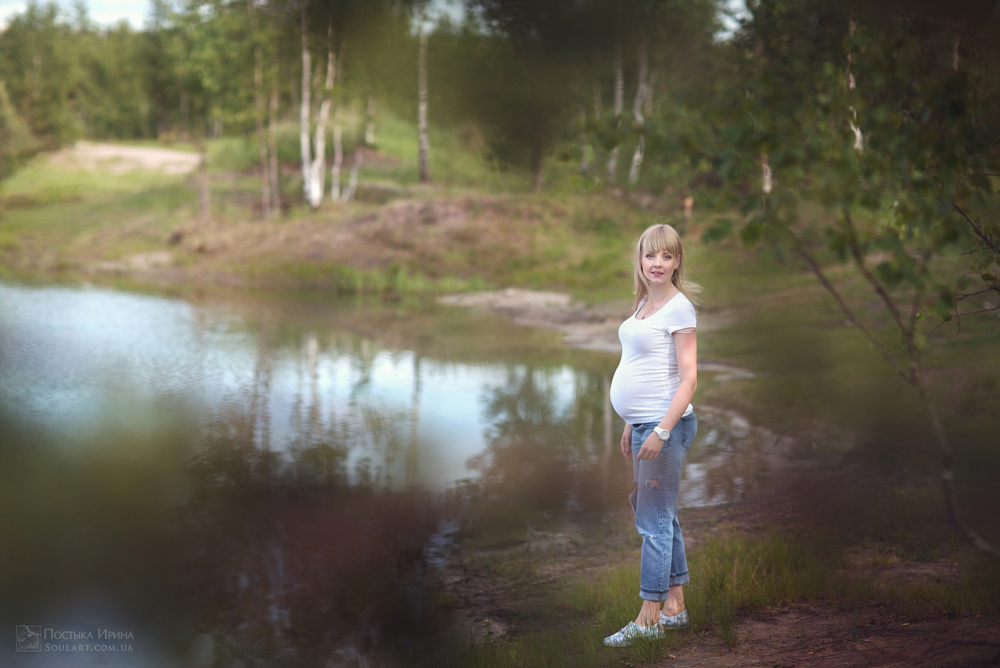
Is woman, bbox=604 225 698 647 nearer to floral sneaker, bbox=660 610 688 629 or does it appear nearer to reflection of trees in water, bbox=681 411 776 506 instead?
floral sneaker, bbox=660 610 688 629

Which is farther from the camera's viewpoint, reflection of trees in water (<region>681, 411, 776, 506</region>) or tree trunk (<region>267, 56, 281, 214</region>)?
tree trunk (<region>267, 56, 281, 214</region>)

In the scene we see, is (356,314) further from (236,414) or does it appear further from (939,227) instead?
(939,227)

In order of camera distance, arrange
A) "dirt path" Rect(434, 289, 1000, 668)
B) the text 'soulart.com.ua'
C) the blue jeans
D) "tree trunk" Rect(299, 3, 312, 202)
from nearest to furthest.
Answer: "dirt path" Rect(434, 289, 1000, 668)
the blue jeans
the text 'soulart.com.ua'
"tree trunk" Rect(299, 3, 312, 202)

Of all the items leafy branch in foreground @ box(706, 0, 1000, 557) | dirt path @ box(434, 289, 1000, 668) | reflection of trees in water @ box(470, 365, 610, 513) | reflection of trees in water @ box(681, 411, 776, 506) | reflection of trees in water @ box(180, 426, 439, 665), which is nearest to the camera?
leafy branch in foreground @ box(706, 0, 1000, 557)

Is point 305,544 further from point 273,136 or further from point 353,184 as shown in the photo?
point 273,136

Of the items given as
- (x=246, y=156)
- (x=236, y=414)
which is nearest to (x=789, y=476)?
(x=236, y=414)

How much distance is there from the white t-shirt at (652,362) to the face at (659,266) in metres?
0.09

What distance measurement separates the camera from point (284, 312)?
52.1ft

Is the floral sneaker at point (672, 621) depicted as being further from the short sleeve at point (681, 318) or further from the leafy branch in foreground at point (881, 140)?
the leafy branch in foreground at point (881, 140)

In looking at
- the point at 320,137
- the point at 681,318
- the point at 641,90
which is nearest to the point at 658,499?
the point at 681,318

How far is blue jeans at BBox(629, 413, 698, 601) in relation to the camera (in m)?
3.61

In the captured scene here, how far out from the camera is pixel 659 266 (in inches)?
140

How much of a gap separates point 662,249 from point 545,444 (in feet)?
14.7

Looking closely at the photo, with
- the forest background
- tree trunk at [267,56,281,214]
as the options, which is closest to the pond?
the forest background
